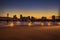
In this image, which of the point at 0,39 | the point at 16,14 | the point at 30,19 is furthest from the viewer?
the point at 16,14

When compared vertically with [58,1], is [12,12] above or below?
below

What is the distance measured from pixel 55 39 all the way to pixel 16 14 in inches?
282

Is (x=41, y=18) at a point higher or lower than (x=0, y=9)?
lower

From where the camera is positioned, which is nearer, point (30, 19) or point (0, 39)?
point (0, 39)

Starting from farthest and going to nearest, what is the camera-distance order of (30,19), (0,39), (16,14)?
(16,14), (30,19), (0,39)

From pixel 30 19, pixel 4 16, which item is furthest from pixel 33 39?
pixel 4 16

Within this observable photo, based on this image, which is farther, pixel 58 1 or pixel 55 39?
pixel 58 1

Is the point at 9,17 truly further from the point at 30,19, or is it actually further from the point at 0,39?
Result: the point at 0,39

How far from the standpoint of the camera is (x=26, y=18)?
346 inches

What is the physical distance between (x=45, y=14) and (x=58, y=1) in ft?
3.71

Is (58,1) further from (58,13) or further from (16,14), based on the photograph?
(16,14)

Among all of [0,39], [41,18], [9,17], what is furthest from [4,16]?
[0,39]

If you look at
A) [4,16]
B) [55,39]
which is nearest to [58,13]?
[4,16]

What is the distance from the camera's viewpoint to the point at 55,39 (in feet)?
7.16
